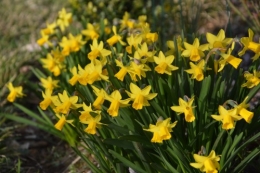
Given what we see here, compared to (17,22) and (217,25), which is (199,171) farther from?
(17,22)

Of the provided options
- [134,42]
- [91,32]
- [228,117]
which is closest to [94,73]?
[134,42]

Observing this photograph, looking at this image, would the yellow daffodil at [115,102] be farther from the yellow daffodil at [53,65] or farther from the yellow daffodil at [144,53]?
the yellow daffodil at [53,65]

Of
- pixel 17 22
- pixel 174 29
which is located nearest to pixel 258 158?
pixel 174 29

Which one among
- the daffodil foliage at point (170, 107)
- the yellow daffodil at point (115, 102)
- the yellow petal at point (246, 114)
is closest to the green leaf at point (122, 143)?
the daffodil foliage at point (170, 107)

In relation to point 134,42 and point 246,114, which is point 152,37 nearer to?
point 134,42

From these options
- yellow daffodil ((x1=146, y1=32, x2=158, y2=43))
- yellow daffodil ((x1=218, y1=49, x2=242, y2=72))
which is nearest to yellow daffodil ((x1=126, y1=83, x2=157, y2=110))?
yellow daffodil ((x1=218, y1=49, x2=242, y2=72))

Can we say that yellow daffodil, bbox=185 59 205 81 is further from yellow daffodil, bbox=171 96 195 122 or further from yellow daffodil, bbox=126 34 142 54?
yellow daffodil, bbox=126 34 142 54
